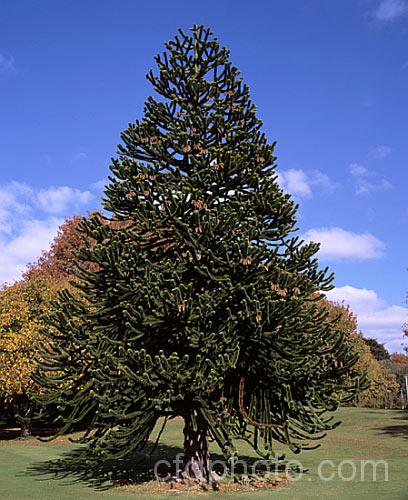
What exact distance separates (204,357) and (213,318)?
1132 millimetres

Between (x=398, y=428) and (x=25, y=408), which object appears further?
(x=25, y=408)

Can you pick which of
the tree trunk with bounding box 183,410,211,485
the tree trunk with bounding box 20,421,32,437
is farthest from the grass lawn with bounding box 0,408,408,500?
the tree trunk with bounding box 20,421,32,437

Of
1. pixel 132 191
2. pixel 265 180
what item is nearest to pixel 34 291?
pixel 132 191

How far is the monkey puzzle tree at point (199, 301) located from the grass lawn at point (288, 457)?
129 cm

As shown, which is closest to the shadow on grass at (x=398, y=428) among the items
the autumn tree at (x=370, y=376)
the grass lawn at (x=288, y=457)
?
the grass lawn at (x=288, y=457)

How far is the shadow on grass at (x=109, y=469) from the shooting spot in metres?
15.4

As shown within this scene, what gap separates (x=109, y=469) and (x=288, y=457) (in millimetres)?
7246

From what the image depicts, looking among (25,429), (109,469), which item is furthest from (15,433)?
(109,469)

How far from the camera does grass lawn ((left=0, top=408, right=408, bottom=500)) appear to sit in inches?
518

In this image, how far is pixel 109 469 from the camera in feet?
56.9

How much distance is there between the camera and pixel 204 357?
12.9 meters

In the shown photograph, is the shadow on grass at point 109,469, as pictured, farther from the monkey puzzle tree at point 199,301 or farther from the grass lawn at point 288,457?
the monkey puzzle tree at point 199,301

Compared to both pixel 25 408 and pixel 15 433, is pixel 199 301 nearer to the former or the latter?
pixel 25 408

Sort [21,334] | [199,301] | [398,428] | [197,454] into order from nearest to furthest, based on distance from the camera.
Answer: [199,301] < [197,454] < [21,334] < [398,428]
